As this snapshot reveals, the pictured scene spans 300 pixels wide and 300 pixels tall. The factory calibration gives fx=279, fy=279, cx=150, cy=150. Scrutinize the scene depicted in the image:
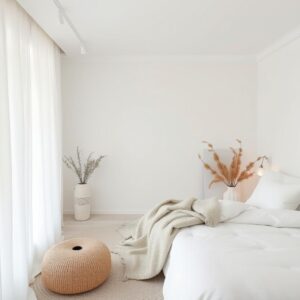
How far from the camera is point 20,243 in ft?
7.51

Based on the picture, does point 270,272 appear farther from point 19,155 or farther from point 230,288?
point 19,155

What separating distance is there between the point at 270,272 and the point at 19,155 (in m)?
2.04

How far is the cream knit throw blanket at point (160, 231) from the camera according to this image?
2.40 m

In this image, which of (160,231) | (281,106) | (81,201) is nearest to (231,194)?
(281,106)

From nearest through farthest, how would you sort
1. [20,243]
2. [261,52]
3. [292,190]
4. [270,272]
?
1. [270,272]
2. [20,243]
3. [292,190]
4. [261,52]

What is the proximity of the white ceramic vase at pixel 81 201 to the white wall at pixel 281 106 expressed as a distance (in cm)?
270

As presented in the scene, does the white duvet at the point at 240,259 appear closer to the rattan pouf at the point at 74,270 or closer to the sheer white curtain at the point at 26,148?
the rattan pouf at the point at 74,270

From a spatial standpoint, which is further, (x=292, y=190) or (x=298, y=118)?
(x=298, y=118)

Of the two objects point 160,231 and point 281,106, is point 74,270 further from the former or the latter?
point 281,106

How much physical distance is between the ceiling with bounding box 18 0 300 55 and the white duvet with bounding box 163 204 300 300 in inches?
75.9

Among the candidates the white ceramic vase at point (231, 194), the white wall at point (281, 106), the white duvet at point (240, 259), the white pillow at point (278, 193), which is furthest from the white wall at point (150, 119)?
the white duvet at point (240, 259)

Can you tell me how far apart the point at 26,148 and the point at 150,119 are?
7.15 feet

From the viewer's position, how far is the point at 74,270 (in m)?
2.23

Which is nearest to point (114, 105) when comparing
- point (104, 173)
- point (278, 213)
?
point (104, 173)
